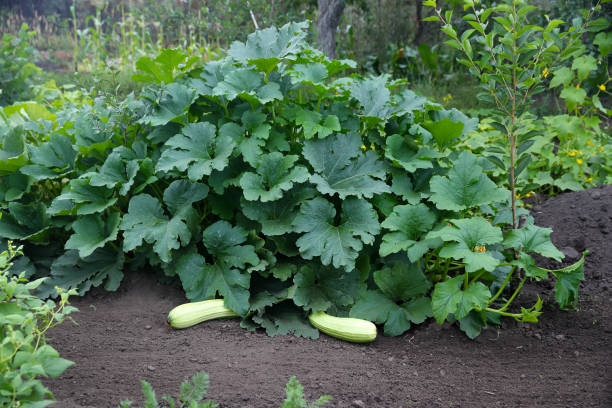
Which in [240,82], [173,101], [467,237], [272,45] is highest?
[272,45]

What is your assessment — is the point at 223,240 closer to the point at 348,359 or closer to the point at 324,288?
the point at 324,288

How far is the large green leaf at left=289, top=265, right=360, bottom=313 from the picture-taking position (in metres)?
2.57

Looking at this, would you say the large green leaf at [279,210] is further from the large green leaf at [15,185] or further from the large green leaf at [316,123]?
the large green leaf at [15,185]

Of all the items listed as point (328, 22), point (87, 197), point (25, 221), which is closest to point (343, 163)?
point (87, 197)

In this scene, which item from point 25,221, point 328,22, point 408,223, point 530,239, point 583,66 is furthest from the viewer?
point 328,22

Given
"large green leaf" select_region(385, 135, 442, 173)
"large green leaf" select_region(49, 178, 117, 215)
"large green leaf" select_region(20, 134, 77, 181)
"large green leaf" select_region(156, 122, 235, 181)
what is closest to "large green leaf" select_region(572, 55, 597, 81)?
"large green leaf" select_region(385, 135, 442, 173)

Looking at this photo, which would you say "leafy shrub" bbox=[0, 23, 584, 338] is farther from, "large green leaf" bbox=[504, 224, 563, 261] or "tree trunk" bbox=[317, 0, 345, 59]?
"tree trunk" bbox=[317, 0, 345, 59]

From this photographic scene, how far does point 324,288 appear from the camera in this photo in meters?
2.65

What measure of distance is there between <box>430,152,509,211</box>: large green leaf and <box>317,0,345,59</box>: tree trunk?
11.7 ft

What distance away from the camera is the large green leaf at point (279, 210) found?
8.53ft

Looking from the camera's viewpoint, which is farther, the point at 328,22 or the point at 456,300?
the point at 328,22

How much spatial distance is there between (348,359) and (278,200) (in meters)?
0.87

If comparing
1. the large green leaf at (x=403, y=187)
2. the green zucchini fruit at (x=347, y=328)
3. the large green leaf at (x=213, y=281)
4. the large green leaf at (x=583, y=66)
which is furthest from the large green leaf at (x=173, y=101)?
the large green leaf at (x=583, y=66)

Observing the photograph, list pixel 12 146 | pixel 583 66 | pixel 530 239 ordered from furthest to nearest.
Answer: pixel 583 66 < pixel 12 146 < pixel 530 239
